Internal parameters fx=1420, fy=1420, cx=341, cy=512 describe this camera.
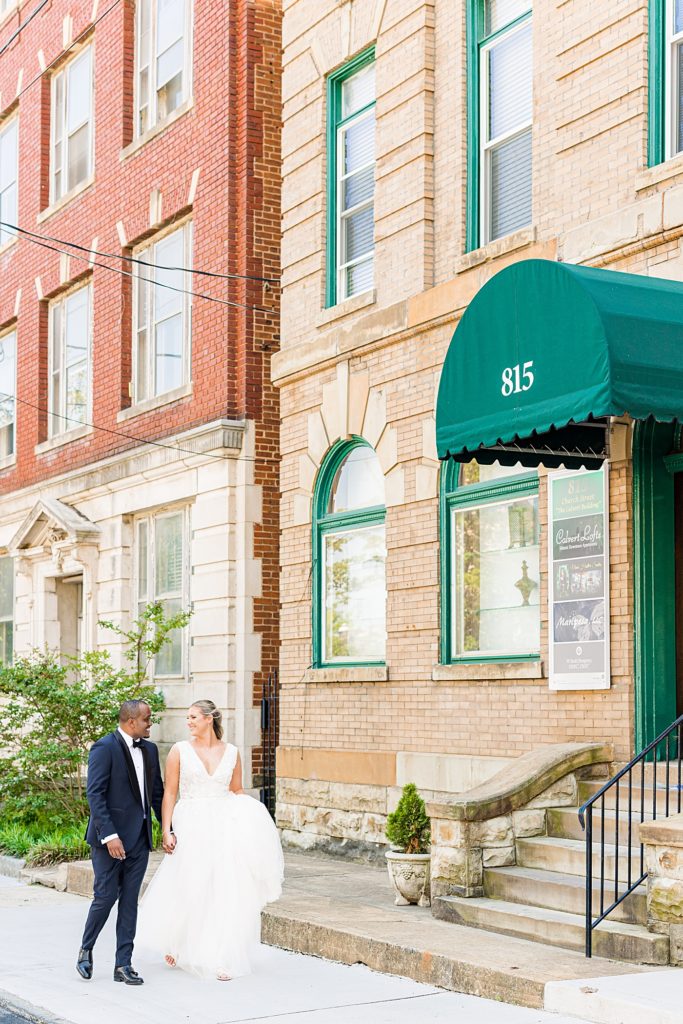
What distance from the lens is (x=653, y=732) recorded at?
10641mm

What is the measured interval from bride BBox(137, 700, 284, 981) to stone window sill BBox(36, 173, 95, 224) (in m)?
12.7

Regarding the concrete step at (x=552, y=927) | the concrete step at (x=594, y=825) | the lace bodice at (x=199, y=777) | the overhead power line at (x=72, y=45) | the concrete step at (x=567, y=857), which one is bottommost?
the concrete step at (x=552, y=927)

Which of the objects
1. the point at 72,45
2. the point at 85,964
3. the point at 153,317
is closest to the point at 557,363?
the point at 85,964

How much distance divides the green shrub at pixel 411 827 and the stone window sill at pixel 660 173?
494 centimetres

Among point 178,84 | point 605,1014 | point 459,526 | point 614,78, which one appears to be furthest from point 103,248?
point 605,1014

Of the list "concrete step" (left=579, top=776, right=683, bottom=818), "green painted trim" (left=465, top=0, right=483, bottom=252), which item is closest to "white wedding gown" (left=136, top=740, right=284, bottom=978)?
"concrete step" (left=579, top=776, right=683, bottom=818)

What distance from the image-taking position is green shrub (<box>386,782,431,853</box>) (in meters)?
10.9

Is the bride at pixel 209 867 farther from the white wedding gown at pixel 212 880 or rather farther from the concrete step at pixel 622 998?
the concrete step at pixel 622 998

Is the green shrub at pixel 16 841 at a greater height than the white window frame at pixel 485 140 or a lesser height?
lesser

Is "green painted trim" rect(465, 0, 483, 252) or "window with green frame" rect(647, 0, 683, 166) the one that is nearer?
"window with green frame" rect(647, 0, 683, 166)

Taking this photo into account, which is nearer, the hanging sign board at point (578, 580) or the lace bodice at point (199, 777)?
the lace bodice at point (199, 777)

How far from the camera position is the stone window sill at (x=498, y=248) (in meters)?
12.0

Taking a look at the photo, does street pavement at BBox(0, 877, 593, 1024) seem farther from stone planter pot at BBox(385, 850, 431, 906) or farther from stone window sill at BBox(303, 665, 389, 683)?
stone window sill at BBox(303, 665, 389, 683)

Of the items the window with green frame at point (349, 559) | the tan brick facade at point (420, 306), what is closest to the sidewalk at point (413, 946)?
the tan brick facade at point (420, 306)
